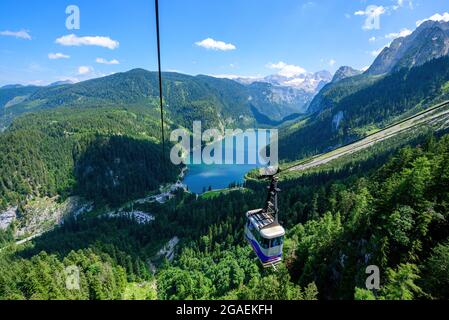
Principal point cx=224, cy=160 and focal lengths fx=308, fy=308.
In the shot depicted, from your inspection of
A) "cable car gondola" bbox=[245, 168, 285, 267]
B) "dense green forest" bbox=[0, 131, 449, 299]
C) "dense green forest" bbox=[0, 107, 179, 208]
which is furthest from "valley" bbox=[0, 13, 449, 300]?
"cable car gondola" bbox=[245, 168, 285, 267]

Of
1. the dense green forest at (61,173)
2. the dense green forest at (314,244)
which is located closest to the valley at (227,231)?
the dense green forest at (314,244)

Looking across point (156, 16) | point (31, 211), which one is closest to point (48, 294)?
point (156, 16)

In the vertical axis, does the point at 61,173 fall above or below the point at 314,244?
below

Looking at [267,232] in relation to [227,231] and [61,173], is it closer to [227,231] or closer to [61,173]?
[227,231]

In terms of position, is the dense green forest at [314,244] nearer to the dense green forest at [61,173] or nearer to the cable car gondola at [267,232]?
the cable car gondola at [267,232]

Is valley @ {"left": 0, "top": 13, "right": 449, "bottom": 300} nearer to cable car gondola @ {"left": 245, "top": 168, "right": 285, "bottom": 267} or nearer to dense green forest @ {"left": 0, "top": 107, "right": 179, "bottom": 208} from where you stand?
dense green forest @ {"left": 0, "top": 107, "right": 179, "bottom": 208}

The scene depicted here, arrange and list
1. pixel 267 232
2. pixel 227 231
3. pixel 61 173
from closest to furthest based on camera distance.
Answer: pixel 267 232 < pixel 227 231 < pixel 61 173

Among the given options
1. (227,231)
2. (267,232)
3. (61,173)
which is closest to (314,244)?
(267,232)

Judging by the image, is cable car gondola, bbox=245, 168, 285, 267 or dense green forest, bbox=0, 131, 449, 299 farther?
dense green forest, bbox=0, 131, 449, 299
